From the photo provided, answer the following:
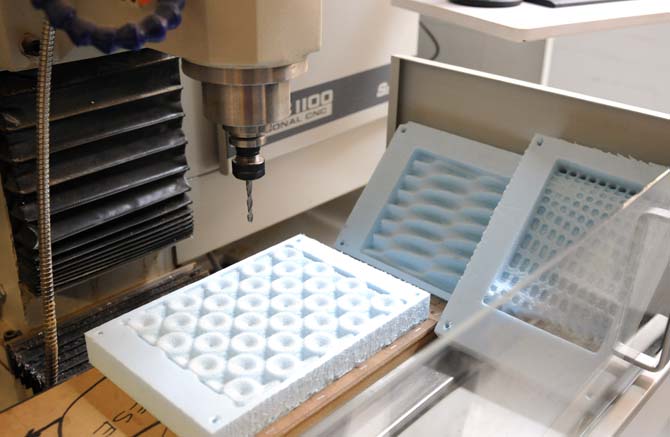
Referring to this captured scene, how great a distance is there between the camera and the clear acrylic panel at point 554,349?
2.58 ft

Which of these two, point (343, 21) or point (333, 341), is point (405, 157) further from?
point (333, 341)

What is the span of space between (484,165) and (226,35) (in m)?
0.52

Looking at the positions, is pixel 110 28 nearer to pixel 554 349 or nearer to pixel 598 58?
pixel 554 349

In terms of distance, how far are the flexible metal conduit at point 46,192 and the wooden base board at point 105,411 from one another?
5 centimetres

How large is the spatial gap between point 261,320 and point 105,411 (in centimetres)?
21

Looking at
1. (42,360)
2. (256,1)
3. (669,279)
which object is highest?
(256,1)

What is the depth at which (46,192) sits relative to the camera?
78cm

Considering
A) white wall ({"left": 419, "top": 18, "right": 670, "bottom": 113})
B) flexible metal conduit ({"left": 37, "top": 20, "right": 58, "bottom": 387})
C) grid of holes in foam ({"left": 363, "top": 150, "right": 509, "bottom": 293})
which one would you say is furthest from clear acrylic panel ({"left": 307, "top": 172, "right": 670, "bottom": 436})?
white wall ({"left": 419, "top": 18, "right": 670, "bottom": 113})

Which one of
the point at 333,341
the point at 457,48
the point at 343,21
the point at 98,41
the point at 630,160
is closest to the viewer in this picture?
the point at 98,41

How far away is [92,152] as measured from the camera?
0.93 meters

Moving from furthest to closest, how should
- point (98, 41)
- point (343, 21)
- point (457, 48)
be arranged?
1. point (457, 48)
2. point (343, 21)
3. point (98, 41)

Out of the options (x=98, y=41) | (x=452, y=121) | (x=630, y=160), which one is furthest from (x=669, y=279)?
(x=98, y=41)

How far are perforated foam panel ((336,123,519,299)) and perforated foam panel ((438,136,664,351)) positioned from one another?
47 millimetres

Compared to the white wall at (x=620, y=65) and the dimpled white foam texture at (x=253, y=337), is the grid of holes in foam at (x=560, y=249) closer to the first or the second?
the dimpled white foam texture at (x=253, y=337)
